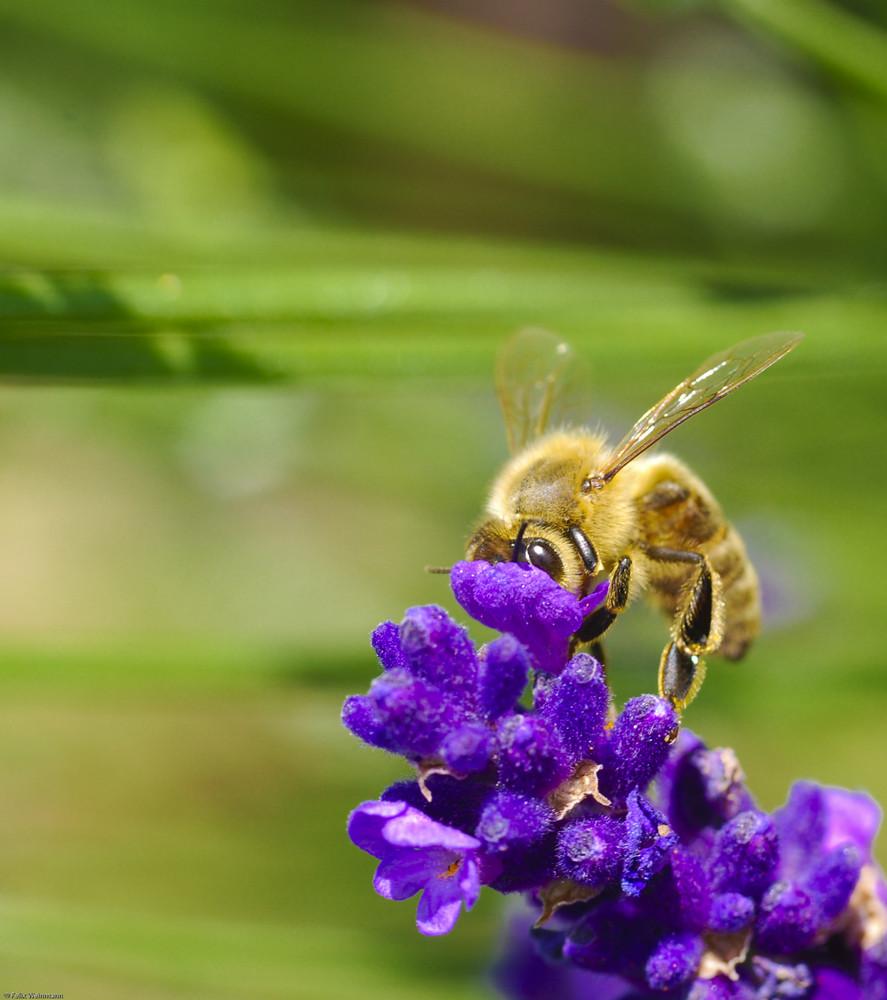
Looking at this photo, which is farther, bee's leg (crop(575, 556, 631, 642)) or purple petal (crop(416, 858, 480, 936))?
bee's leg (crop(575, 556, 631, 642))

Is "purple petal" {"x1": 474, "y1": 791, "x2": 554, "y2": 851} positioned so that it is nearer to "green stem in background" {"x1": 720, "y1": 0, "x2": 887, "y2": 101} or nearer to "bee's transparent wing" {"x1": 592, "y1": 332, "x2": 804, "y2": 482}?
"bee's transparent wing" {"x1": 592, "y1": 332, "x2": 804, "y2": 482}

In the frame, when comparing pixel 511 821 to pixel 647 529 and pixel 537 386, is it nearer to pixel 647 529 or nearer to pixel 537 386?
pixel 647 529

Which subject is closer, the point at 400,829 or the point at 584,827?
the point at 400,829

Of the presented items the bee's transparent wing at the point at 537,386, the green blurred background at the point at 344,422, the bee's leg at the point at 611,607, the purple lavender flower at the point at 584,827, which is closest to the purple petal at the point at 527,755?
the purple lavender flower at the point at 584,827

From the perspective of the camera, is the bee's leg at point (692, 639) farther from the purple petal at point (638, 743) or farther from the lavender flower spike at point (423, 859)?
the lavender flower spike at point (423, 859)

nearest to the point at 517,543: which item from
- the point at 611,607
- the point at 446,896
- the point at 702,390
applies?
the point at 611,607

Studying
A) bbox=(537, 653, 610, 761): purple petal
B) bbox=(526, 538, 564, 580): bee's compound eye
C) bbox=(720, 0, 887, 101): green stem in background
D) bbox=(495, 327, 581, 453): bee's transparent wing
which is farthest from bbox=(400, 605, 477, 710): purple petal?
bbox=(720, 0, 887, 101): green stem in background
